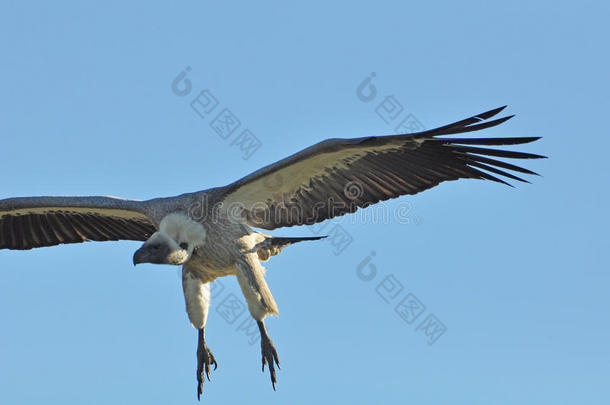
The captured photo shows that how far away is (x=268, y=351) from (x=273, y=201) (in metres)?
1.99

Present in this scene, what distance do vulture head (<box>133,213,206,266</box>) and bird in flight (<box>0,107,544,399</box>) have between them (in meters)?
0.01

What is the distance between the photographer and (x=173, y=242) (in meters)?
11.2

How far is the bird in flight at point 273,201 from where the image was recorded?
35.7 ft

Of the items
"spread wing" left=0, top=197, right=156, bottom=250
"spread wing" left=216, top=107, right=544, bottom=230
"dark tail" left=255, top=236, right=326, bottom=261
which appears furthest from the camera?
"spread wing" left=0, top=197, right=156, bottom=250

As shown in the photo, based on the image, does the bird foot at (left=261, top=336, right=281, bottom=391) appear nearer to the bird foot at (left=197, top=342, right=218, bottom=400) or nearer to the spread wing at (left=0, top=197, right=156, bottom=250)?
the bird foot at (left=197, top=342, right=218, bottom=400)

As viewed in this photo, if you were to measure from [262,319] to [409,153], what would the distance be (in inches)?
104

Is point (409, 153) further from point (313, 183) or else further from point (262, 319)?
point (262, 319)

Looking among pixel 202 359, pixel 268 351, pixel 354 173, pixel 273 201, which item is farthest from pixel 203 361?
pixel 354 173

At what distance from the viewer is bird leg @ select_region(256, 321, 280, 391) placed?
11.0 meters

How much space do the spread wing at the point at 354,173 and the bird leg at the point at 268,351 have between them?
1.50 metres

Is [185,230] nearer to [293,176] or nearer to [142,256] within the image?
[142,256]

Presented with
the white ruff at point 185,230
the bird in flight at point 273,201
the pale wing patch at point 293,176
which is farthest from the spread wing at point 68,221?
the pale wing patch at point 293,176

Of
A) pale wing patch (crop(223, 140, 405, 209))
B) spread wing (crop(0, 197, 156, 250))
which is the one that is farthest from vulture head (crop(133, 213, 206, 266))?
spread wing (crop(0, 197, 156, 250))

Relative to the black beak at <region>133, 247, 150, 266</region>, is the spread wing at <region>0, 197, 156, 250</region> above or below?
above
